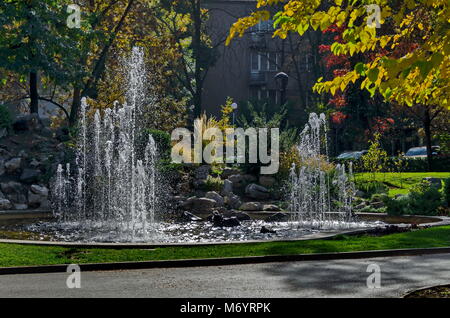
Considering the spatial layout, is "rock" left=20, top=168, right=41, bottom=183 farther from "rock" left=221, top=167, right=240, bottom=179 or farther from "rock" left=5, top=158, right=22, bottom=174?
"rock" left=221, top=167, right=240, bottom=179

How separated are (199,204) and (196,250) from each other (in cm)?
1073

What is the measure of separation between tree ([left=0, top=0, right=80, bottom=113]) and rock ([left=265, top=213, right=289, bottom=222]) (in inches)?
502

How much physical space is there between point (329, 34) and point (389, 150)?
961cm

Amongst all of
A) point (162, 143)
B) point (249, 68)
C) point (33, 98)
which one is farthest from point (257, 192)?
point (249, 68)

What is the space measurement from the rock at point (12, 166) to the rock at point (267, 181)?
31.7 ft

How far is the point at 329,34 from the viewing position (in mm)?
51156

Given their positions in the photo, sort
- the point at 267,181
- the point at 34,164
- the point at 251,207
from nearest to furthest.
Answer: the point at 251,207, the point at 34,164, the point at 267,181

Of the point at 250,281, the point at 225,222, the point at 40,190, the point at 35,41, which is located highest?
the point at 35,41

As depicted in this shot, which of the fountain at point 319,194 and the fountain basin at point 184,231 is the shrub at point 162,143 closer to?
the fountain at point 319,194

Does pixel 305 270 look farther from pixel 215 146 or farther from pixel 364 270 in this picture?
pixel 215 146

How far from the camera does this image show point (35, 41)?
2898 cm

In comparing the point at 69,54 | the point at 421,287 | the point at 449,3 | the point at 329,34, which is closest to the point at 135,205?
the point at 69,54

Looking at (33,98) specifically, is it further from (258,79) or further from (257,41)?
(258,79)
